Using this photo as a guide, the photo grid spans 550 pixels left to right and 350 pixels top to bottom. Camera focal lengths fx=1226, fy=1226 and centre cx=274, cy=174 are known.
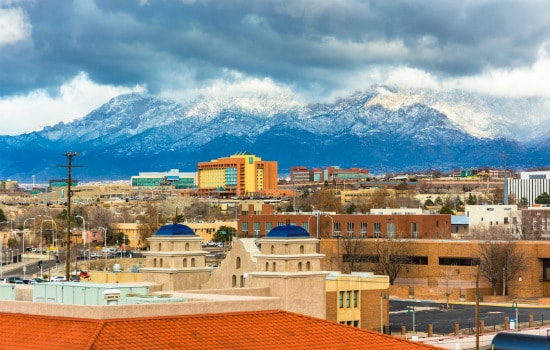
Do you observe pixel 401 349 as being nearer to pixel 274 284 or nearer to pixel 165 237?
pixel 274 284

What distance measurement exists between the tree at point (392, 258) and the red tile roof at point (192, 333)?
313ft

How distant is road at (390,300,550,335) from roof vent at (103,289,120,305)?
49.9 m

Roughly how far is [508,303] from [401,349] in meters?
80.6

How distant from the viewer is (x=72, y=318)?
36125mm

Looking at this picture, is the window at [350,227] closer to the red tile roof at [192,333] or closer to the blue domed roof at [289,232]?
the blue domed roof at [289,232]

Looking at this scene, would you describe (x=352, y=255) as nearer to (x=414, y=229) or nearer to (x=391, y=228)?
(x=391, y=228)

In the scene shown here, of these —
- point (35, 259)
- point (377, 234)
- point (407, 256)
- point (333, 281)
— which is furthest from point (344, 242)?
point (333, 281)

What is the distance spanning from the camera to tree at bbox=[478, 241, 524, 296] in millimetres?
125125

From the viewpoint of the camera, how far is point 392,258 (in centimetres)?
13612

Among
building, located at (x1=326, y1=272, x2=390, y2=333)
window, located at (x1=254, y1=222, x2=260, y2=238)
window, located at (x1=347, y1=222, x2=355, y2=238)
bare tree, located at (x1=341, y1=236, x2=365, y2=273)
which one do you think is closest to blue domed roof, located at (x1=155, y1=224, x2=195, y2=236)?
building, located at (x1=326, y1=272, x2=390, y2=333)

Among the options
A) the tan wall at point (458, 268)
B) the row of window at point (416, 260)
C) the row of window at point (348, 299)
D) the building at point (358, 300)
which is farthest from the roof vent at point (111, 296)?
the row of window at point (416, 260)

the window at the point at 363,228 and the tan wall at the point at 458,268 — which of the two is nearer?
the tan wall at the point at 458,268

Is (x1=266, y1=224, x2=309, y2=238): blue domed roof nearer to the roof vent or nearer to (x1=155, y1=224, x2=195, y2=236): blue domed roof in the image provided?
(x1=155, y1=224, x2=195, y2=236): blue domed roof

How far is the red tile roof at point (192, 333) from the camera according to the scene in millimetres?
34188
